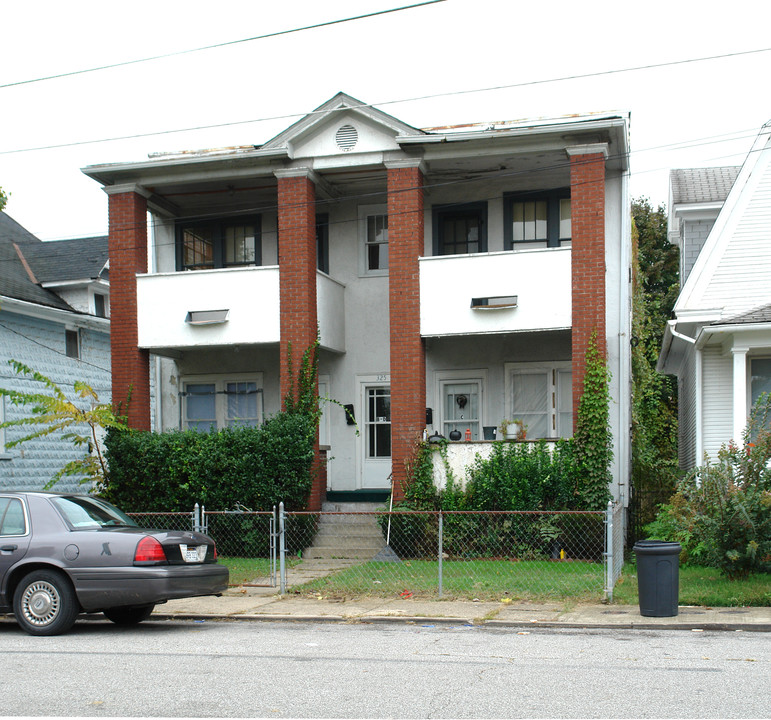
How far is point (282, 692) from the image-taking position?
6.70m

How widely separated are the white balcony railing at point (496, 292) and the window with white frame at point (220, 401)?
190 inches

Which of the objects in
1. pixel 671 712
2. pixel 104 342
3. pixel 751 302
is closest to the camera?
pixel 671 712

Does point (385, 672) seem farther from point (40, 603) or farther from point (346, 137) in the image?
point (346, 137)

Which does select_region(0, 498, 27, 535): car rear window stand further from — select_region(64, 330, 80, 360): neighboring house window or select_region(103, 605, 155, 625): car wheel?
select_region(64, 330, 80, 360): neighboring house window

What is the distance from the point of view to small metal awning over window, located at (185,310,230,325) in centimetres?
1806

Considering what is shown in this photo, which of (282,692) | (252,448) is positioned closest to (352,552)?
(252,448)

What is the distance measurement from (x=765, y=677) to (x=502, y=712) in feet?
7.79

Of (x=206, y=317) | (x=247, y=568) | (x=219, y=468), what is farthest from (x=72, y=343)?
(x=247, y=568)

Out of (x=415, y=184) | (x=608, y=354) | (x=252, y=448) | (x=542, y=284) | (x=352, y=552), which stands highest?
(x=415, y=184)

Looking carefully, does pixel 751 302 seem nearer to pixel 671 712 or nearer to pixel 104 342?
pixel 671 712

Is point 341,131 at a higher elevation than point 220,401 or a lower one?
higher

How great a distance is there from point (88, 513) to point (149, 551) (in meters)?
1.12

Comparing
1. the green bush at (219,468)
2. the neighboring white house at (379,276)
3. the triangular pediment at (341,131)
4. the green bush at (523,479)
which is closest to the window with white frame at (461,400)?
the neighboring white house at (379,276)

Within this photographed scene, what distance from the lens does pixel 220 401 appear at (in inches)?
800
